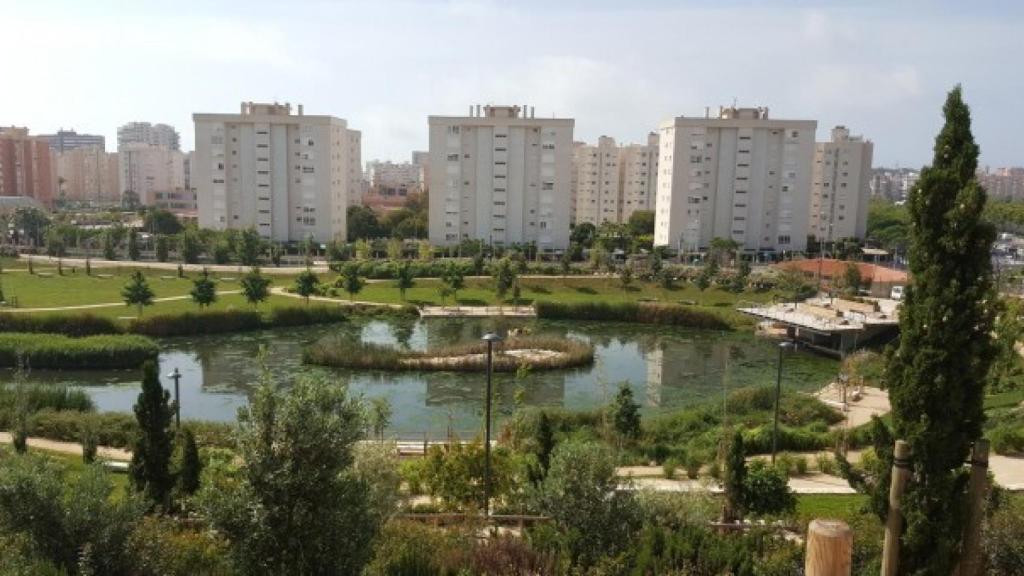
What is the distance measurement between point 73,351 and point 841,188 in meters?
61.3

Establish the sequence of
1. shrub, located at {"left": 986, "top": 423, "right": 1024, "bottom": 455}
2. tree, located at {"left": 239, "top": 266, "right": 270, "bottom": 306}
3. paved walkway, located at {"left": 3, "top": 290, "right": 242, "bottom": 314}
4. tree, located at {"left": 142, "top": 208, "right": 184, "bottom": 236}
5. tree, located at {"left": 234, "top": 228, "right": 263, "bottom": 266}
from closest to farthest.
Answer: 1. shrub, located at {"left": 986, "top": 423, "right": 1024, "bottom": 455}
2. paved walkway, located at {"left": 3, "top": 290, "right": 242, "bottom": 314}
3. tree, located at {"left": 239, "top": 266, "right": 270, "bottom": 306}
4. tree, located at {"left": 234, "top": 228, "right": 263, "bottom": 266}
5. tree, located at {"left": 142, "top": 208, "right": 184, "bottom": 236}

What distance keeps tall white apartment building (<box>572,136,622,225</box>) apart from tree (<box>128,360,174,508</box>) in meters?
69.7

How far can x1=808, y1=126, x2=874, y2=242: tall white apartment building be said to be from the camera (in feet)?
228

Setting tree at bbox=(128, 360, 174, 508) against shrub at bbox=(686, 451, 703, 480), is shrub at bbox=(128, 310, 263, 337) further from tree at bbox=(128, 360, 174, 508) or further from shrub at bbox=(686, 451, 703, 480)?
shrub at bbox=(686, 451, 703, 480)

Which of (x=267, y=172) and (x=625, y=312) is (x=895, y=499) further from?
(x=267, y=172)

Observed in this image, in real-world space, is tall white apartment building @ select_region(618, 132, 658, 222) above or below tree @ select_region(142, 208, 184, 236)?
above

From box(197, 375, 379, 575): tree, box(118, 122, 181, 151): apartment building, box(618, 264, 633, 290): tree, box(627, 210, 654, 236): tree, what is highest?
box(118, 122, 181, 151): apartment building

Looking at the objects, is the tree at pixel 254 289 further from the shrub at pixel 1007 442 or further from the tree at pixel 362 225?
the tree at pixel 362 225

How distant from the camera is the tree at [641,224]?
69.3 meters

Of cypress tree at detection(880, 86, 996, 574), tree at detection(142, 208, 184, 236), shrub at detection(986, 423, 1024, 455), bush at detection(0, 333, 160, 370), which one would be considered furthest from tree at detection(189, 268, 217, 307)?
tree at detection(142, 208, 184, 236)

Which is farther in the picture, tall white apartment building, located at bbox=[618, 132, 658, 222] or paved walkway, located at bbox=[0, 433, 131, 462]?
tall white apartment building, located at bbox=[618, 132, 658, 222]

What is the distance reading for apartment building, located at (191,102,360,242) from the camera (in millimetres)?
58688

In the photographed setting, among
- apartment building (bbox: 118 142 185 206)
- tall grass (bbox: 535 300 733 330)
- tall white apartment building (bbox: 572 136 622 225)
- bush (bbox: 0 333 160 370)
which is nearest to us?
bush (bbox: 0 333 160 370)

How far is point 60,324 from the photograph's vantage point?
1157 inches
